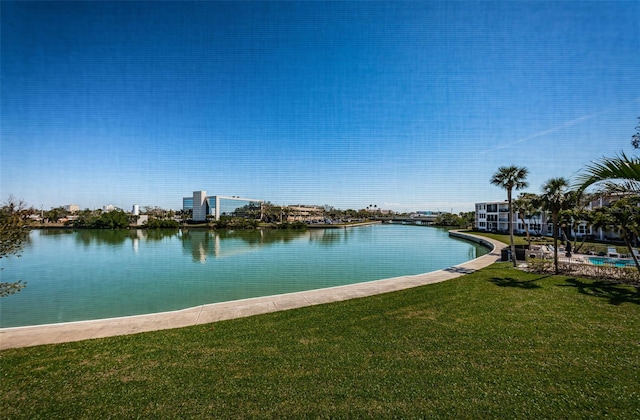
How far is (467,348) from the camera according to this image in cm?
468

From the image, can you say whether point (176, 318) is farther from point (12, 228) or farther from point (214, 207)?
point (214, 207)

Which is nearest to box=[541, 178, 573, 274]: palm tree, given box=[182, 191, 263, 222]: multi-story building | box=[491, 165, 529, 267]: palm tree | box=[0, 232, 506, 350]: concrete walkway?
box=[491, 165, 529, 267]: palm tree

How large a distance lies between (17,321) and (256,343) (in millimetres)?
9365

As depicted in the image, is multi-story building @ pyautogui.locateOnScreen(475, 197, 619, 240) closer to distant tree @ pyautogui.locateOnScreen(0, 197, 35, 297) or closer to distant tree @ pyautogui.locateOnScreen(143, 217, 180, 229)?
distant tree @ pyautogui.locateOnScreen(0, 197, 35, 297)

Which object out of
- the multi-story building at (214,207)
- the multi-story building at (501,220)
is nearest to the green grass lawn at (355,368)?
the multi-story building at (501,220)

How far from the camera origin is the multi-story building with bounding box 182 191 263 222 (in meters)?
87.4

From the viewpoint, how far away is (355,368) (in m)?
4.14

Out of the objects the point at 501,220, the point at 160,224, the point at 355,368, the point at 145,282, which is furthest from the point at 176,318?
the point at 160,224

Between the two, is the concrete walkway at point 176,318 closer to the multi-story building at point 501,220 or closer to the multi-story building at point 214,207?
the multi-story building at point 501,220

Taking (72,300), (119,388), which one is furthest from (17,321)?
(119,388)

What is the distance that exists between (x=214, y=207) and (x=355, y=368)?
89885mm

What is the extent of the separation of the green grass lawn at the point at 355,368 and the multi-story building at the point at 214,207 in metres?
84.4

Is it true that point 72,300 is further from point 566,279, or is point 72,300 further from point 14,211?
point 566,279

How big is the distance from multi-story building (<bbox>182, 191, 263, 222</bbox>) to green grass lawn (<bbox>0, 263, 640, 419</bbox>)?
84.4 m
